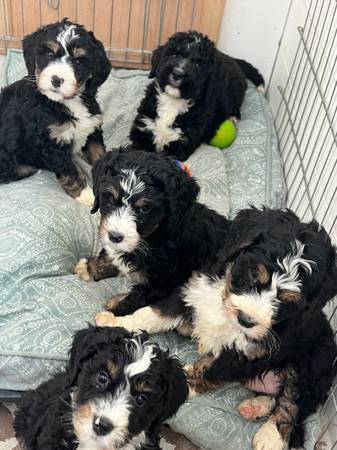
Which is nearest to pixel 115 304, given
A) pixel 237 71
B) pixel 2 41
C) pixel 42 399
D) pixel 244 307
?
pixel 42 399

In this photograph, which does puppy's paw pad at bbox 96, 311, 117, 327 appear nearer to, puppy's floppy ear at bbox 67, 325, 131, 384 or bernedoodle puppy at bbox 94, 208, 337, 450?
→ bernedoodle puppy at bbox 94, 208, 337, 450

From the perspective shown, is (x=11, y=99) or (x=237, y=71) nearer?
(x=11, y=99)

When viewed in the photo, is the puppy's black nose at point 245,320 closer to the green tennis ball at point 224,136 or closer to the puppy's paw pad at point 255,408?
the puppy's paw pad at point 255,408

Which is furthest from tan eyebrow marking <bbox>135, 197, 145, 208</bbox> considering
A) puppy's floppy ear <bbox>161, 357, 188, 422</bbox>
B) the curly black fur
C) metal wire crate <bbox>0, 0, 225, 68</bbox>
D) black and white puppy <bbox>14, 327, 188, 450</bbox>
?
metal wire crate <bbox>0, 0, 225, 68</bbox>

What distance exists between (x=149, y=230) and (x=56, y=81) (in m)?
1.24

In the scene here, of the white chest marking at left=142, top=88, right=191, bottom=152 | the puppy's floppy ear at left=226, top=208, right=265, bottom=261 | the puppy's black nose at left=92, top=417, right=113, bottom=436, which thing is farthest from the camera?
the white chest marking at left=142, top=88, right=191, bottom=152

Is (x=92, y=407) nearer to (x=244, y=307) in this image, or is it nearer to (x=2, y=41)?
(x=244, y=307)

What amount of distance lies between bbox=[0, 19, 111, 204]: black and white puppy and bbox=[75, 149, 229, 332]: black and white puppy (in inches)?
32.8

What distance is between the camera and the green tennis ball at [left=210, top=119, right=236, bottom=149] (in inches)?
181

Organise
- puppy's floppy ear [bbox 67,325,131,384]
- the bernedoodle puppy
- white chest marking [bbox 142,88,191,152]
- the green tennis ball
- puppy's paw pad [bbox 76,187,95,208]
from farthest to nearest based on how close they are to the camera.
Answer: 1. the green tennis ball
2. white chest marking [bbox 142,88,191,152]
3. puppy's paw pad [bbox 76,187,95,208]
4. the bernedoodle puppy
5. puppy's floppy ear [bbox 67,325,131,384]

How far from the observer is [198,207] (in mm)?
3033

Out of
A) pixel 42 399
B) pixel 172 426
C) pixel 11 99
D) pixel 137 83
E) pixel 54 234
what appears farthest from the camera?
pixel 137 83

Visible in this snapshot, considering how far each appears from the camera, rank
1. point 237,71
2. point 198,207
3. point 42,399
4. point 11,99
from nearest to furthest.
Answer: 1. point 42,399
2. point 198,207
3. point 11,99
4. point 237,71

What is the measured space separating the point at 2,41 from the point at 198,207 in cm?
337
